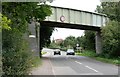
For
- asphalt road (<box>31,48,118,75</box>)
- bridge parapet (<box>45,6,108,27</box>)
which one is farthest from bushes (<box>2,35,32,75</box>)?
bridge parapet (<box>45,6,108,27</box>)

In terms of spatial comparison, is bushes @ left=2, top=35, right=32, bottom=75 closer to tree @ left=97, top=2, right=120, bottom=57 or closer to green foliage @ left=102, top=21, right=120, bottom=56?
tree @ left=97, top=2, right=120, bottom=57

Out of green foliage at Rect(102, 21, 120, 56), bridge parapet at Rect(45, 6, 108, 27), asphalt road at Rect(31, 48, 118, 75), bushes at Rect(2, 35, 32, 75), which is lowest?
asphalt road at Rect(31, 48, 118, 75)

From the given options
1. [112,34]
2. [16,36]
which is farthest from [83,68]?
[112,34]

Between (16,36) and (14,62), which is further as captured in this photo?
(16,36)

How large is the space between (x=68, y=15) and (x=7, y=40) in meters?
30.0

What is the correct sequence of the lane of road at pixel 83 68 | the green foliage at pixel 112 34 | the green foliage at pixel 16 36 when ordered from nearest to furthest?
the green foliage at pixel 16 36 → the lane of road at pixel 83 68 → the green foliage at pixel 112 34

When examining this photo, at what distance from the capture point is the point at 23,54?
17109 millimetres

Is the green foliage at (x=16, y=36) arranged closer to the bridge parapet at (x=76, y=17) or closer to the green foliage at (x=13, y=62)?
the green foliage at (x=13, y=62)

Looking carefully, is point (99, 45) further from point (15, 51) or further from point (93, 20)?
point (15, 51)

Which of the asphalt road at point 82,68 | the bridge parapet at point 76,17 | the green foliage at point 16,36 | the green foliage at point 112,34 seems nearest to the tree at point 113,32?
the green foliage at point 112,34

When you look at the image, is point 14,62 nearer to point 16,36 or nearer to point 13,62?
point 13,62

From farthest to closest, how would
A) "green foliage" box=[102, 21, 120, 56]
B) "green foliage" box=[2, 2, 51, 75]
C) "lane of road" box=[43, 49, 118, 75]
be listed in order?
1. "green foliage" box=[102, 21, 120, 56]
2. "lane of road" box=[43, 49, 118, 75]
3. "green foliage" box=[2, 2, 51, 75]

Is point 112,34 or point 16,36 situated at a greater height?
point 112,34

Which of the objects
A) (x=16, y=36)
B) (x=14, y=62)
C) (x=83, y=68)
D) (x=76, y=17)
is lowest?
(x=83, y=68)
